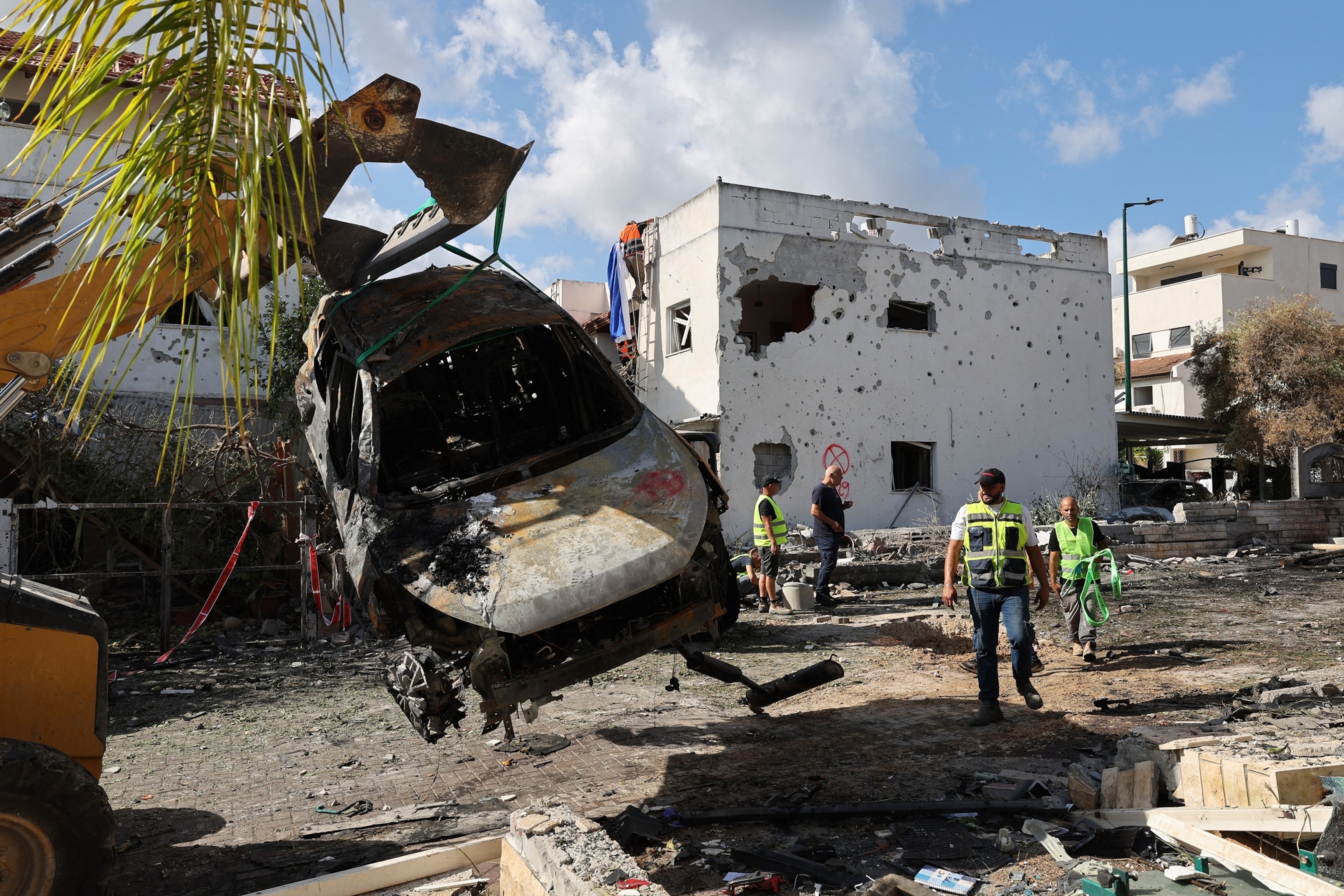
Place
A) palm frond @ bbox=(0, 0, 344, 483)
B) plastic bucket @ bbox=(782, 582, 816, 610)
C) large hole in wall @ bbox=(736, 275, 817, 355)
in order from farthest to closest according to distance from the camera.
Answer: large hole in wall @ bbox=(736, 275, 817, 355), plastic bucket @ bbox=(782, 582, 816, 610), palm frond @ bbox=(0, 0, 344, 483)

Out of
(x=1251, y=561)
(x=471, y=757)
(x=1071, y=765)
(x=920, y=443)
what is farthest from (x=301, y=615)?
(x=1251, y=561)

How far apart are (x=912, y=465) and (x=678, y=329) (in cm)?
635

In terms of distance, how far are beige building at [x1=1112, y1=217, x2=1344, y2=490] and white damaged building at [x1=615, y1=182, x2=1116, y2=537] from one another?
15.4 m

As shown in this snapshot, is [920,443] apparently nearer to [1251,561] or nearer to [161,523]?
[1251,561]

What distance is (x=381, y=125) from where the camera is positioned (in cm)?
434

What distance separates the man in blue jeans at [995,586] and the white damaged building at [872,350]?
1305 cm

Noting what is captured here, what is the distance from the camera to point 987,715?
6383 millimetres

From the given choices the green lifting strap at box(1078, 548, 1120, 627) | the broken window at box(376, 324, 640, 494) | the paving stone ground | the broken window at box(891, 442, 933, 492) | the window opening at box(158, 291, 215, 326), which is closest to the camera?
the window opening at box(158, 291, 215, 326)

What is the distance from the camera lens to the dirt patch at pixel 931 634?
9.73 metres

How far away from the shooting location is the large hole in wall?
23109 mm

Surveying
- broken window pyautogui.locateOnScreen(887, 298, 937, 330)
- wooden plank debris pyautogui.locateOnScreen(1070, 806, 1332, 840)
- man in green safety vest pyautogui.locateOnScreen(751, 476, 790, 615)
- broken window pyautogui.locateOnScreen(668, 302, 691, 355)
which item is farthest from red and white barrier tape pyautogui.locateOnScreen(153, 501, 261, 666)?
broken window pyautogui.locateOnScreen(887, 298, 937, 330)

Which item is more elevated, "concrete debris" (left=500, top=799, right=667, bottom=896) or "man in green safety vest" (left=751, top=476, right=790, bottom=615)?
"man in green safety vest" (left=751, top=476, right=790, bottom=615)

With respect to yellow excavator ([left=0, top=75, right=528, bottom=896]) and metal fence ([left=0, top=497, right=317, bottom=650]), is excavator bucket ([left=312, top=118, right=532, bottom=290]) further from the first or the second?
metal fence ([left=0, top=497, right=317, bottom=650])

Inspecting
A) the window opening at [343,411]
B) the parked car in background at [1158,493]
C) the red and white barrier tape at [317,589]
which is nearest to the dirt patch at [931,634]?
the red and white barrier tape at [317,589]
